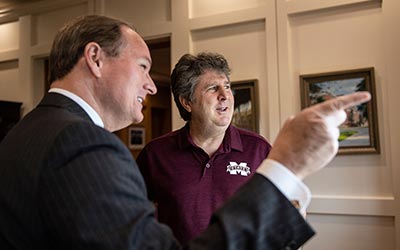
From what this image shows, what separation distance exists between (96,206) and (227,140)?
1.15 metres

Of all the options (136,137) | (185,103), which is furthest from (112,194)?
(136,137)

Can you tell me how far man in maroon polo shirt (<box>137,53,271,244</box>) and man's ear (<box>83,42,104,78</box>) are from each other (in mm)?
841

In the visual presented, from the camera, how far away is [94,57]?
914 millimetres

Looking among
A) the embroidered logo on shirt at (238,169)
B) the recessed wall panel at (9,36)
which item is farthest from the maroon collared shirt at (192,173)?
the recessed wall panel at (9,36)

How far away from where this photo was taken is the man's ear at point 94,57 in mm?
904

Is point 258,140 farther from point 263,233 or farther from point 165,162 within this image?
point 263,233

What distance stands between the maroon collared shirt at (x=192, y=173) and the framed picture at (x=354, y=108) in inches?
35.9

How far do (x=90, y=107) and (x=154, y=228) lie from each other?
34 centimetres

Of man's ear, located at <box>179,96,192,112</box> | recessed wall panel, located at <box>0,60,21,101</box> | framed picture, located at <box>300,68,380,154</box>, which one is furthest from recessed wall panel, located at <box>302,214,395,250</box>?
recessed wall panel, located at <box>0,60,21,101</box>

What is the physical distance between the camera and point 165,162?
174 cm

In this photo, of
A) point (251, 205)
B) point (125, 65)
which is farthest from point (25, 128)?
point (251, 205)

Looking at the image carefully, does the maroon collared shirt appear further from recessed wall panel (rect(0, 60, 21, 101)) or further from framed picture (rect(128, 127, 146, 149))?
framed picture (rect(128, 127, 146, 149))

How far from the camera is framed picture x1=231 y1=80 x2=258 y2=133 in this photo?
275 cm

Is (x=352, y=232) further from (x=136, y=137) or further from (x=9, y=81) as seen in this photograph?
(x=136, y=137)
